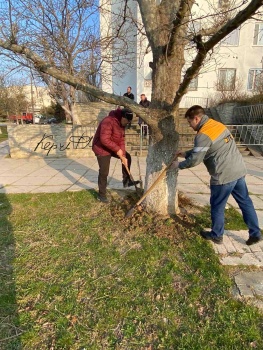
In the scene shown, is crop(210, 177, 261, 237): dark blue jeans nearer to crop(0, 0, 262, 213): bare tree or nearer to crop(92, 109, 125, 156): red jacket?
crop(0, 0, 262, 213): bare tree

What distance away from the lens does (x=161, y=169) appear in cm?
338

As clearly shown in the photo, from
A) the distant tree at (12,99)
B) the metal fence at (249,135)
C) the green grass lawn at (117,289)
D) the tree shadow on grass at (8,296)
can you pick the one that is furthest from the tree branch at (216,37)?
the distant tree at (12,99)

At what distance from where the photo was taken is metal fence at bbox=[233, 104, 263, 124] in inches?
446

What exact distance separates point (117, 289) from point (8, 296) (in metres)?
1.00

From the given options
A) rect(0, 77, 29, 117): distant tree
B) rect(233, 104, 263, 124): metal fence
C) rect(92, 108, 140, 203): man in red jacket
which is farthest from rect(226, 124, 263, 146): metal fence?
rect(0, 77, 29, 117): distant tree

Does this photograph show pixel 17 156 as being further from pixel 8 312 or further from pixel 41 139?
pixel 8 312

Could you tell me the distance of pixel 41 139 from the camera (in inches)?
364

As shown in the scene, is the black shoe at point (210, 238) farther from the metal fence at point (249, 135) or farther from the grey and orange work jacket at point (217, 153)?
the metal fence at point (249, 135)

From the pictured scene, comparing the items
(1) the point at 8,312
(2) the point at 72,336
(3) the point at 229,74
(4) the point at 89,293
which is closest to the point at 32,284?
(1) the point at 8,312

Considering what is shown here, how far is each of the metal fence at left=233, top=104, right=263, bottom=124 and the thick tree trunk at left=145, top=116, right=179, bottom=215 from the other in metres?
9.87

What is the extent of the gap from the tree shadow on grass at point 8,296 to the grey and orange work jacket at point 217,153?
7.37ft

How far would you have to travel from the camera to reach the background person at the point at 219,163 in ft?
8.57

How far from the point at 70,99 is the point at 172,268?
30.5 ft

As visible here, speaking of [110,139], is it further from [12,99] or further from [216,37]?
[12,99]
